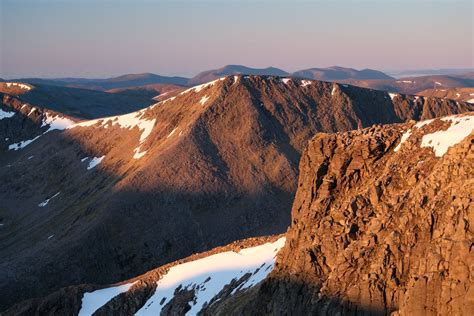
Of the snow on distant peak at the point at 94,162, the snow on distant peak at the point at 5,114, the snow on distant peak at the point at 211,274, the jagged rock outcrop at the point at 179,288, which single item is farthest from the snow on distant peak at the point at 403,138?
the snow on distant peak at the point at 5,114

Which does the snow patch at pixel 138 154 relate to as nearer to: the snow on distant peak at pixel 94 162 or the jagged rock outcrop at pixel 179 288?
the snow on distant peak at pixel 94 162

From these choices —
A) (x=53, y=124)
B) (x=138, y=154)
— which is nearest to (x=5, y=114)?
(x=53, y=124)

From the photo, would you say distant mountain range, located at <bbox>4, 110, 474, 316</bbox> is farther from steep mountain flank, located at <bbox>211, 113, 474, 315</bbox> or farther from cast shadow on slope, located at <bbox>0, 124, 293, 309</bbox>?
cast shadow on slope, located at <bbox>0, 124, 293, 309</bbox>

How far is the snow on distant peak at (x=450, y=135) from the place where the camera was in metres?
29.5

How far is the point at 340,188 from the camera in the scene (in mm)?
34562

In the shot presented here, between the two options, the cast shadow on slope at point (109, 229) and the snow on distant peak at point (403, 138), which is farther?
the cast shadow on slope at point (109, 229)

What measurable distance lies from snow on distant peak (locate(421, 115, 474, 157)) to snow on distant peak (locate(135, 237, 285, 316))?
1697 cm

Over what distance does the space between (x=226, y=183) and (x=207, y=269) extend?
48.0 meters

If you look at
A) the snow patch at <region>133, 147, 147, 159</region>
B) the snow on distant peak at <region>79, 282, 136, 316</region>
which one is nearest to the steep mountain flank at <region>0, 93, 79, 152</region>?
the snow patch at <region>133, 147, 147, 159</region>

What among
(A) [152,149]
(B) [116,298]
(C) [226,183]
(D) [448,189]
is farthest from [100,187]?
(D) [448,189]

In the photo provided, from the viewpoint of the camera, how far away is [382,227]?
29.0 metres

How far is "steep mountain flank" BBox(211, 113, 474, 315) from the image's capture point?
2488 centimetres

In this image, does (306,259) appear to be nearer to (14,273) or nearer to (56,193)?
(14,273)

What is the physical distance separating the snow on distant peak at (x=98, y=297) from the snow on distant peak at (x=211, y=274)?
4721mm
